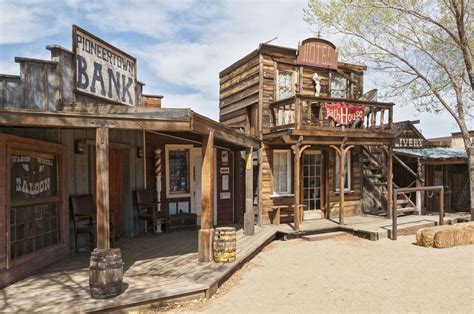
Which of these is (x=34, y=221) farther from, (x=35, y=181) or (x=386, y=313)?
(x=386, y=313)

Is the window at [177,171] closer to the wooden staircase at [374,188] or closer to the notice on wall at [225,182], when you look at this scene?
the notice on wall at [225,182]

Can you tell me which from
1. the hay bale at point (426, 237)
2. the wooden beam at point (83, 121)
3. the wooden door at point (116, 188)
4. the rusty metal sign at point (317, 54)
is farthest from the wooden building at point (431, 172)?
the wooden beam at point (83, 121)

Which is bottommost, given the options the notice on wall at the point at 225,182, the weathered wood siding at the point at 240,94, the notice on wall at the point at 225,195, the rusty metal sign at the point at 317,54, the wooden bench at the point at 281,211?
the wooden bench at the point at 281,211

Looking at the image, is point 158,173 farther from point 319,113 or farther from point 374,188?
point 374,188

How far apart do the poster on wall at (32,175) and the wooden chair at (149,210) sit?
2828 millimetres

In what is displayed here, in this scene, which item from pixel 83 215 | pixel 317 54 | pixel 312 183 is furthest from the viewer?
pixel 312 183

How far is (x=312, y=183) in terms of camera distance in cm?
1180

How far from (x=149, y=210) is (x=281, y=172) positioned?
4.27 meters

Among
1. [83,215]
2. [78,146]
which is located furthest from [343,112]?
[83,215]

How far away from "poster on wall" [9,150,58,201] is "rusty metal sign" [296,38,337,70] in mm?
7774

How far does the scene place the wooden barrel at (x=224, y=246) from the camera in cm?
625

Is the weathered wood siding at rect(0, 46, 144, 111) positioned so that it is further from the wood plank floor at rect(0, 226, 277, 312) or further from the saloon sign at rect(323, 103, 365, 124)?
the saloon sign at rect(323, 103, 365, 124)

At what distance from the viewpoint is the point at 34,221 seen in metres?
5.89

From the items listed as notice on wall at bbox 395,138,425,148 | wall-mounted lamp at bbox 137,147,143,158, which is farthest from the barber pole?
notice on wall at bbox 395,138,425,148
